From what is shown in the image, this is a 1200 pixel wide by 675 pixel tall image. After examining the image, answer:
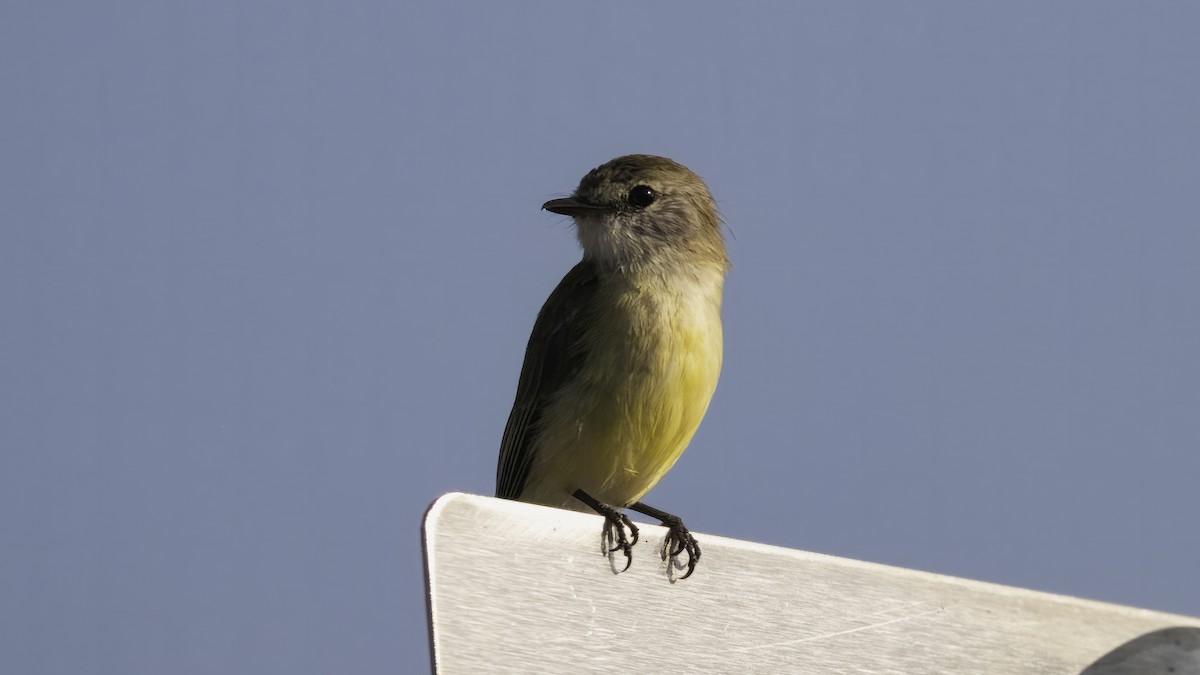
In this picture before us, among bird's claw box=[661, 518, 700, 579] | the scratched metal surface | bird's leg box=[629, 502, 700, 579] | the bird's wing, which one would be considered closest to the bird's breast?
the bird's wing

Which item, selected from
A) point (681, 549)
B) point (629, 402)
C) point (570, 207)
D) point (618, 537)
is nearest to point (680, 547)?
point (681, 549)

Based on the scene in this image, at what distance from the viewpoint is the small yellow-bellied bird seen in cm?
505

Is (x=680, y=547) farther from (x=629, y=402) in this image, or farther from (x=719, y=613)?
(x=629, y=402)

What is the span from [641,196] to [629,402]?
1.22 meters

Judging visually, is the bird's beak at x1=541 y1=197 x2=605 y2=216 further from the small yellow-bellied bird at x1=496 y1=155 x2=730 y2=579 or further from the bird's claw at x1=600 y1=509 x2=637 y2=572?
the bird's claw at x1=600 y1=509 x2=637 y2=572

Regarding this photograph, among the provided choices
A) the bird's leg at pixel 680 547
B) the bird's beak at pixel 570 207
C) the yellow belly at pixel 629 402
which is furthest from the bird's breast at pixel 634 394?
the bird's leg at pixel 680 547

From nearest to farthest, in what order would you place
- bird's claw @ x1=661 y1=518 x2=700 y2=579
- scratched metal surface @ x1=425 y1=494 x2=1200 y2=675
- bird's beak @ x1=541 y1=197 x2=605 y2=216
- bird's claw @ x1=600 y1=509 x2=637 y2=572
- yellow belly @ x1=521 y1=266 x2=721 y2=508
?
scratched metal surface @ x1=425 y1=494 x2=1200 y2=675
bird's claw @ x1=600 y1=509 x2=637 y2=572
bird's claw @ x1=661 y1=518 x2=700 y2=579
yellow belly @ x1=521 y1=266 x2=721 y2=508
bird's beak @ x1=541 y1=197 x2=605 y2=216

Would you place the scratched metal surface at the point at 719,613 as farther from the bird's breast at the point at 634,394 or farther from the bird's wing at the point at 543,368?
the bird's wing at the point at 543,368

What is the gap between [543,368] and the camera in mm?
5512

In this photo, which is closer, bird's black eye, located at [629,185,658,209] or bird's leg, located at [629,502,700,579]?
bird's leg, located at [629,502,700,579]

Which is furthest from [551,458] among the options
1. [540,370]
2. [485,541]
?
[485,541]

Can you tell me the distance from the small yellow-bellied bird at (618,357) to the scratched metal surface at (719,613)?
1098 millimetres

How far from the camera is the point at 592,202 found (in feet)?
19.2

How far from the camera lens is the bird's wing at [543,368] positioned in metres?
5.35
